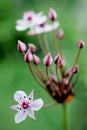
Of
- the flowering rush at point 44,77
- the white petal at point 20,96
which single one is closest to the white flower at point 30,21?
the flowering rush at point 44,77

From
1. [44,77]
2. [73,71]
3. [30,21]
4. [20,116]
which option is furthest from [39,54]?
[20,116]

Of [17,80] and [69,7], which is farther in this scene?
[69,7]

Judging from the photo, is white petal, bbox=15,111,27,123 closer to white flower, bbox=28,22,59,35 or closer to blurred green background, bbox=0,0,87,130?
white flower, bbox=28,22,59,35

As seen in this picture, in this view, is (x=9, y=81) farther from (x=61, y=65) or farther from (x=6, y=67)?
(x=61, y=65)

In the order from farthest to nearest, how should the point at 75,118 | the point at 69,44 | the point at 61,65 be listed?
the point at 69,44
the point at 75,118
the point at 61,65

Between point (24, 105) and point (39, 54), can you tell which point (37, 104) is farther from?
point (39, 54)

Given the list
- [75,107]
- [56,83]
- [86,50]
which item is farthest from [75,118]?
[56,83]

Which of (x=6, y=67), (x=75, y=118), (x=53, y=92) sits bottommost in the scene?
(x=75, y=118)
